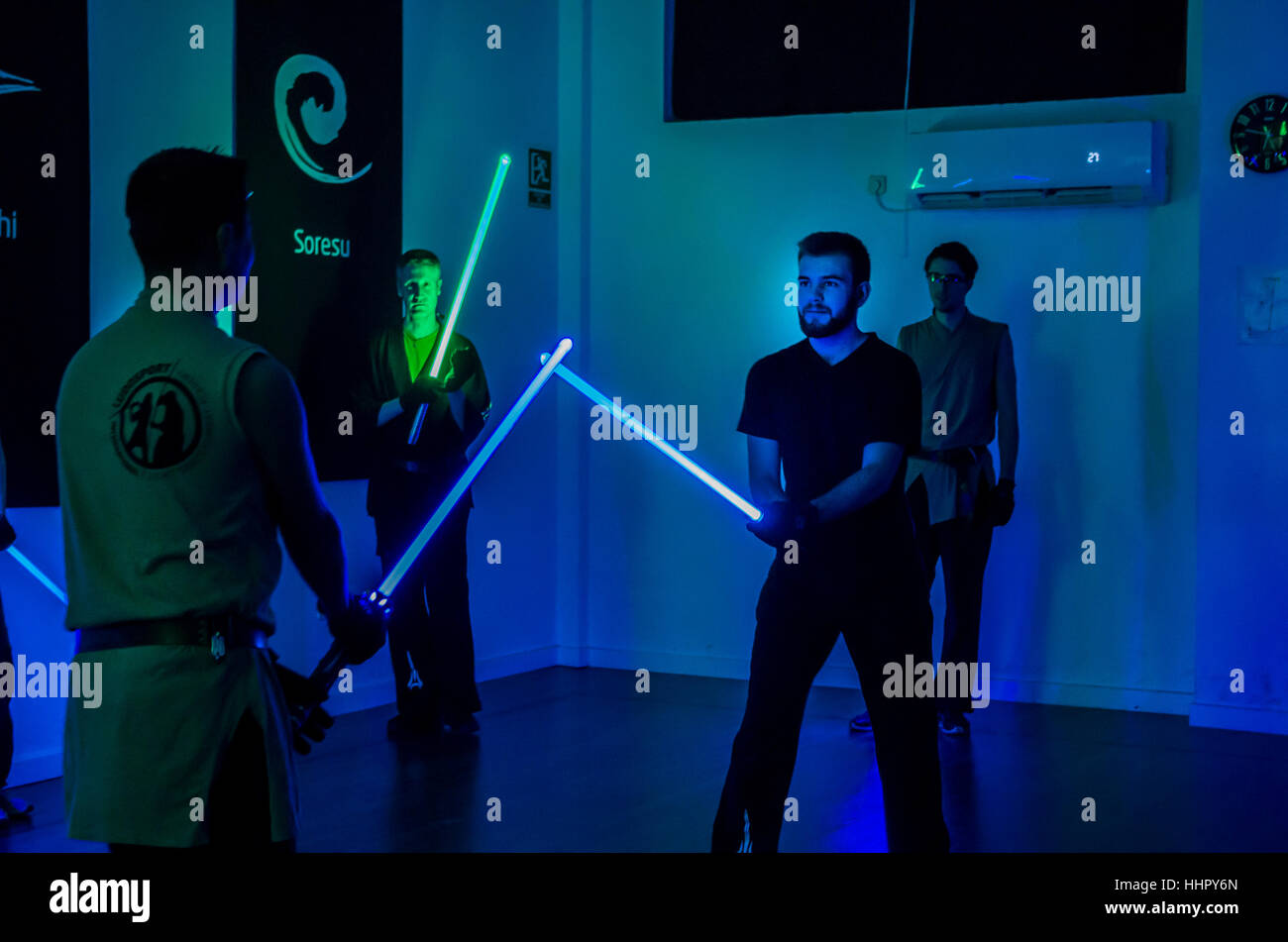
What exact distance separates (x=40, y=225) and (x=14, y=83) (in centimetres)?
48

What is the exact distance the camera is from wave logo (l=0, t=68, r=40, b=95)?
4.92 meters

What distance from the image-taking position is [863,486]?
3.65 metres

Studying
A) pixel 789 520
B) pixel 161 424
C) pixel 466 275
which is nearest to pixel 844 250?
pixel 789 520

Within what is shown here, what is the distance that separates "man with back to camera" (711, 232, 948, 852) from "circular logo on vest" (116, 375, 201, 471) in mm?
1870

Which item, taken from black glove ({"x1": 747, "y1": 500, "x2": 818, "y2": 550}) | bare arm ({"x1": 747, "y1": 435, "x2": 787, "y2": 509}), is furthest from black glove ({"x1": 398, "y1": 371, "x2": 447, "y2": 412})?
black glove ({"x1": 747, "y1": 500, "x2": 818, "y2": 550})

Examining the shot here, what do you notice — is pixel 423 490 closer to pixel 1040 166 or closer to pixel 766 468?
pixel 766 468

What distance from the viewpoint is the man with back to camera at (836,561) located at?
362 cm

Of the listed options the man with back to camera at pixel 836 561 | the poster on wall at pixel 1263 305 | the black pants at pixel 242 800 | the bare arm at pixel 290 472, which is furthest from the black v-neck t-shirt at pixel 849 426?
the poster on wall at pixel 1263 305

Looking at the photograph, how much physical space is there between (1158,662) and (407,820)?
145 inches

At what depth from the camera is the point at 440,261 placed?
702 centimetres

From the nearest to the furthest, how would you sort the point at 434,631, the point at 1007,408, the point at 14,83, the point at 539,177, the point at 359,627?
the point at 359,627, the point at 14,83, the point at 434,631, the point at 1007,408, the point at 539,177

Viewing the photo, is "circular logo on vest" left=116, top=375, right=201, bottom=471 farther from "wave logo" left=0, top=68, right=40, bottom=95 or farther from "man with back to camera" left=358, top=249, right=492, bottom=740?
"man with back to camera" left=358, top=249, right=492, bottom=740

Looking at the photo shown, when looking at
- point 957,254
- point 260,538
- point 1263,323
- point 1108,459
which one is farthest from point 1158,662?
point 260,538

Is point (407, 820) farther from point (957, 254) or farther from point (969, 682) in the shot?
point (957, 254)
